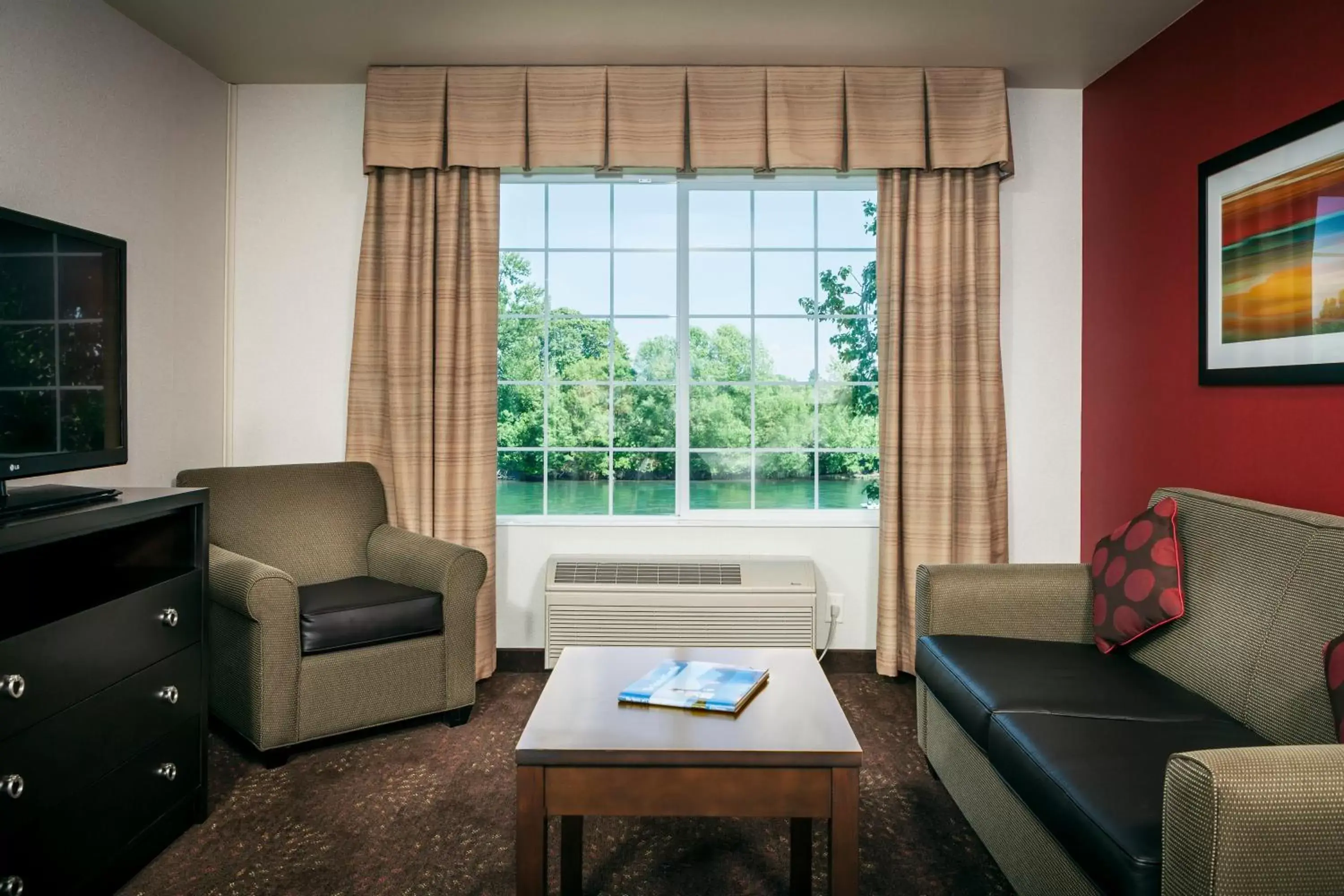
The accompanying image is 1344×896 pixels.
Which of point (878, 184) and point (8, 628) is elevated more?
point (878, 184)

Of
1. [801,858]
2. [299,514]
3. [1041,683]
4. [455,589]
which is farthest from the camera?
[299,514]

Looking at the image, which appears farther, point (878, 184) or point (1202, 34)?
point (878, 184)

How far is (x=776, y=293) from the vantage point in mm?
3854

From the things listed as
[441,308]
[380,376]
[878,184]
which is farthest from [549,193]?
[878,184]

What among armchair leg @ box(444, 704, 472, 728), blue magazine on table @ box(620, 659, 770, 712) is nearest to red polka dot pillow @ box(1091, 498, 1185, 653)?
blue magazine on table @ box(620, 659, 770, 712)

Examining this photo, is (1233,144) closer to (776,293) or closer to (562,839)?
(776,293)

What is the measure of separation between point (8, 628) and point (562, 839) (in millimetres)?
1320

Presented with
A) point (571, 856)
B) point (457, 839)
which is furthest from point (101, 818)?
point (571, 856)

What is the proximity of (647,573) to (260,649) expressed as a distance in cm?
153

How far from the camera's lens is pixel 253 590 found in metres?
2.56

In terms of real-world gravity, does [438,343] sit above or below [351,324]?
below

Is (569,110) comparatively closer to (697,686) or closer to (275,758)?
(697,686)

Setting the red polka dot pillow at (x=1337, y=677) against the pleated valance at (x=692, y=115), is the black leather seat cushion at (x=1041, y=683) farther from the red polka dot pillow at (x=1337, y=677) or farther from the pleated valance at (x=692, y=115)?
the pleated valance at (x=692, y=115)

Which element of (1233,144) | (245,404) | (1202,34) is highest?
(1202,34)
